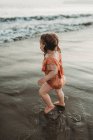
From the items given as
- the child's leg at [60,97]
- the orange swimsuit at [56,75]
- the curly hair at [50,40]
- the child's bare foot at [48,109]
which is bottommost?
the child's bare foot at [48,109]

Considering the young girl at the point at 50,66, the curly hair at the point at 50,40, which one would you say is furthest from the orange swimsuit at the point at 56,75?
the curly hair at the point at 50,40

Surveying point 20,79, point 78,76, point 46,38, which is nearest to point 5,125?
point 46,38

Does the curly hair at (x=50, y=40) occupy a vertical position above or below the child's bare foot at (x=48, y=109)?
above

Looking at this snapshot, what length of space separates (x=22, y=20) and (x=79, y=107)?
18280 mm

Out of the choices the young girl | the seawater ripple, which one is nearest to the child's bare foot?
the young girl

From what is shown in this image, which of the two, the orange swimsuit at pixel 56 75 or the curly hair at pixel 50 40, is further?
the orange swimsuit at pixel 56 75

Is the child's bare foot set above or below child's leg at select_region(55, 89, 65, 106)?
below

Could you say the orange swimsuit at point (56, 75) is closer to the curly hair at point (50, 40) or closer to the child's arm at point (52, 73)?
the child's arm at point (52, 73)

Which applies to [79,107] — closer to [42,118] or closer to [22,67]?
[42,118]

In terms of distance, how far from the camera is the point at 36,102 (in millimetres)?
4984

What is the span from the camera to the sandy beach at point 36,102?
396 centimetres

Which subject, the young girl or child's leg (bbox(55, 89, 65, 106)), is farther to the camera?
child's leg (bbox(55, 89, 65, 106))

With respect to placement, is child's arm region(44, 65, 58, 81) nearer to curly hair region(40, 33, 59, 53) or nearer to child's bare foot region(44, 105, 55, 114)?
curly hair region(40, 33, 59, 53)

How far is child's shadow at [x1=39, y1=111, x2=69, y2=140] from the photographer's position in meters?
3.91
